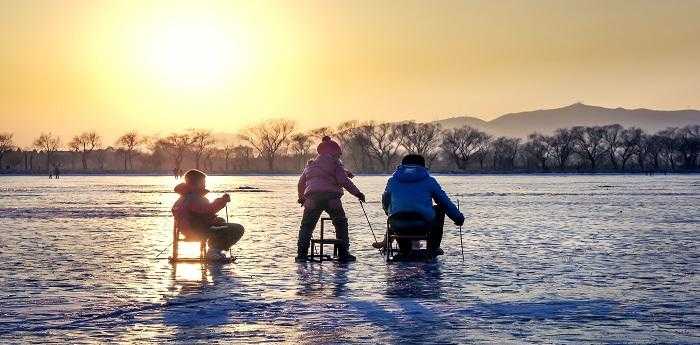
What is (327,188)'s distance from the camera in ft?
51.0

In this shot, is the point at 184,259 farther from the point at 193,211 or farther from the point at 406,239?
the point at 406,239

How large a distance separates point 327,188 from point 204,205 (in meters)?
1.96

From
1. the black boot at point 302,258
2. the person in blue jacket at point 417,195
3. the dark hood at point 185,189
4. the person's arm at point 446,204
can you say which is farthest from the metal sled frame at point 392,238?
the dark hood at point 185,189

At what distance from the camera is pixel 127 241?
66.1ft

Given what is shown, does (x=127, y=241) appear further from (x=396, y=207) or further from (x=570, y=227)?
(x=570, y=227)

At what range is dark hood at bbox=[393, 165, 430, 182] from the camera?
49.4 feet

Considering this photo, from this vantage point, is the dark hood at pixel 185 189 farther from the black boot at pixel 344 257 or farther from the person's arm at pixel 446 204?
the person's arm at pixel 446 204

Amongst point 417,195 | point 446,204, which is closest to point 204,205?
point 417,195

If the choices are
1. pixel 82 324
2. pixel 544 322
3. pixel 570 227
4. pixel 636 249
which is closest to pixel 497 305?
pixel 544 322

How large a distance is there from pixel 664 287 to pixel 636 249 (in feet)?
19.2

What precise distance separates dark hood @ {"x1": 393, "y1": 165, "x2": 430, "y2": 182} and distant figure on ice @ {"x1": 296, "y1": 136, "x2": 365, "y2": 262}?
749mm

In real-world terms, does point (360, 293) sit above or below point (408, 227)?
below

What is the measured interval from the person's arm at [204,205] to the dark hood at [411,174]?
2677mm

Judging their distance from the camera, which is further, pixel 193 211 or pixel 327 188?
pixel 327 188
